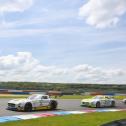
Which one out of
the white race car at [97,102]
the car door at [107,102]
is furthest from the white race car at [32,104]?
the car door at [107,102]

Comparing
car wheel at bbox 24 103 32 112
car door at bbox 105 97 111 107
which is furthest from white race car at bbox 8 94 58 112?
car door at bbox 105 97 111 107

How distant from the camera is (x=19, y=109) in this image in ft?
73.5

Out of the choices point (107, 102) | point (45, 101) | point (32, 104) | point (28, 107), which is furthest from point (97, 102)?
point (28, 107)

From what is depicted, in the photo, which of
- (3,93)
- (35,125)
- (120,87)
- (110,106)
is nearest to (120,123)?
(35,125)

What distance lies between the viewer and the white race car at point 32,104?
22375 mm

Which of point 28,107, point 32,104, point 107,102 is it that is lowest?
point 28,107

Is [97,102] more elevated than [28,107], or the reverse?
[97,102]

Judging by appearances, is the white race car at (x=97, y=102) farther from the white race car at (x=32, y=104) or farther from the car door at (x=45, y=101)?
the car door at (x=45, y=101)

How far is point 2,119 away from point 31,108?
5755mm

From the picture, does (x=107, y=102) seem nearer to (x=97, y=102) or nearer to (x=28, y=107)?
(x=97, y=102)

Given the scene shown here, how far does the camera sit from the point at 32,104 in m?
23.0

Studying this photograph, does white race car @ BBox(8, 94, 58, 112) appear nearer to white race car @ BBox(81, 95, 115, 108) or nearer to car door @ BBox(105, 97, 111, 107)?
white race car @ BBox(81, 95, 115, 108)

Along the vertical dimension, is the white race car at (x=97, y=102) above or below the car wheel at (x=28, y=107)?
above

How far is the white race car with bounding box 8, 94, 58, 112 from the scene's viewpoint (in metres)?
22.4
